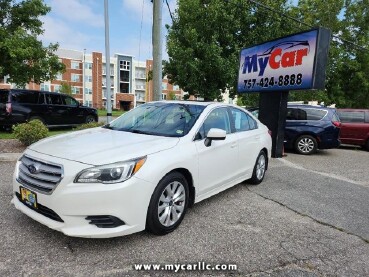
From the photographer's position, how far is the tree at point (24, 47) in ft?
39.5

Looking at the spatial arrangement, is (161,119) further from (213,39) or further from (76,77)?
(76,77)

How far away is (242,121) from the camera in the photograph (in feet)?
18.0

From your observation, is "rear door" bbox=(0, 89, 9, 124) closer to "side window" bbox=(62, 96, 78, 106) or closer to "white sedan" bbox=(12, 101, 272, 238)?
"side window" bbox=(62, 96, 78, 106)

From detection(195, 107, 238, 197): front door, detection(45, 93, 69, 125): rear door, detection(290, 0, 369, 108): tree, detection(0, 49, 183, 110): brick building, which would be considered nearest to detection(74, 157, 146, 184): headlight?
detection(195, 107, 238, 197): front door

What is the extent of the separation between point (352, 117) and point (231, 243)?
36.4ft

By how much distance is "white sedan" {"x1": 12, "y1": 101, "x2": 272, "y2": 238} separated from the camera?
2971 mm

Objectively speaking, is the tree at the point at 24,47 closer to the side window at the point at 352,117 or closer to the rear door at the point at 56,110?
the rear door at the point at 56,110

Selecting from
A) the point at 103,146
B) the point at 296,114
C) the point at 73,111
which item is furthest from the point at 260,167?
the point at 73,111

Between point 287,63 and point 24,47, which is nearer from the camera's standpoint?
point 287,63

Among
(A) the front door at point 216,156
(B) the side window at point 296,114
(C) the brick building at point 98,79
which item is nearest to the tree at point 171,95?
(C) the brick building at point 98,79

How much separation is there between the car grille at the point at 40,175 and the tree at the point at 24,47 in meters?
10.3

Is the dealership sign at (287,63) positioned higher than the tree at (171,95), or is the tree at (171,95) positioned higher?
the dealership sign at (287,63)

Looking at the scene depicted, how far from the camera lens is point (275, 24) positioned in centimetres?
1577

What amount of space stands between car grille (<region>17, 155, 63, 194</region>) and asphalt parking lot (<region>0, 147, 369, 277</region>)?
634 mm
